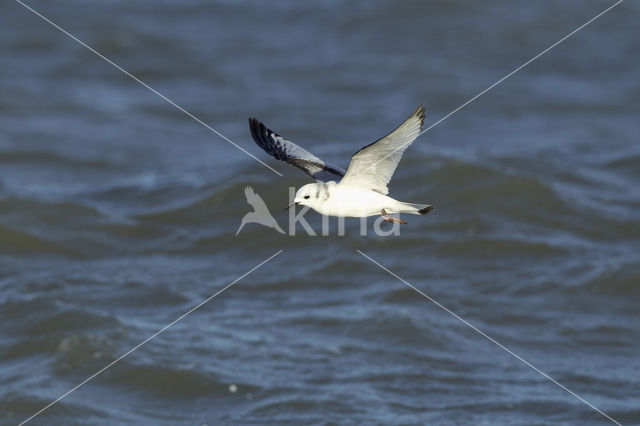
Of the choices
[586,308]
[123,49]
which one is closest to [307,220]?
[586,308]

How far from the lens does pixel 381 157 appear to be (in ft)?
23.2

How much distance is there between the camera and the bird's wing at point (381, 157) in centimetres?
679

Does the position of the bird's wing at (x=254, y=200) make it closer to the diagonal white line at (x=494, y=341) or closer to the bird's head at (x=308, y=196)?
the diagonal white line at (x=494, y=341)

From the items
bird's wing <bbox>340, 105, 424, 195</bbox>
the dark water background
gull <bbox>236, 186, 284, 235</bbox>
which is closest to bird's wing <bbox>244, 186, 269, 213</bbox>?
gull <bbox>236, 186, 284, 235</bbox>

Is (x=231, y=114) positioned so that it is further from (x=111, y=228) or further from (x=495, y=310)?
(x=495, y=310)

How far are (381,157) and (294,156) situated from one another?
3.62 feet

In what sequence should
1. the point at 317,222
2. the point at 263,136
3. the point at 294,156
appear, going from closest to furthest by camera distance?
the point at 294,156
the point at 263,136
the point at 317,222

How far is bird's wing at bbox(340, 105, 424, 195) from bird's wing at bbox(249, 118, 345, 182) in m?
0.43

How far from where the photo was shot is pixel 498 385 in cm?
1076

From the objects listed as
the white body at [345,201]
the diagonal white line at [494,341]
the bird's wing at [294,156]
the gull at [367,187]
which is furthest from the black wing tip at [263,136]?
the diagonal white line at [494,341]

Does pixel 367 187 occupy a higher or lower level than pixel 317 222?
higher

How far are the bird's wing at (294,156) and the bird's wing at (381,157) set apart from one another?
0.43 metres

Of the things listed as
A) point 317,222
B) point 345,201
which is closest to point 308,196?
point 345,201

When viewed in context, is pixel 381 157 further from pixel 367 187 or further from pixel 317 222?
pixel 317 222
